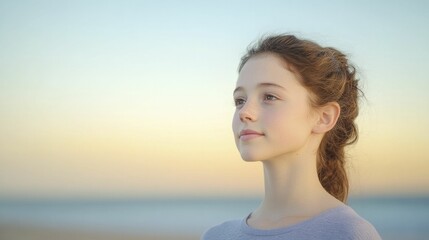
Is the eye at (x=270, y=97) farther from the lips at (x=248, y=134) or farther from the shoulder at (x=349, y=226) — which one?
the shoulder at (x=349, y=226)

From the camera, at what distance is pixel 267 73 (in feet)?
6.91

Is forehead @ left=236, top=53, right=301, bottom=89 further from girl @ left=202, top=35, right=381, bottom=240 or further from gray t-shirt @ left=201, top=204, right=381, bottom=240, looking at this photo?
gray t-shirt @ left=201, top=204, right=381, bottom=240

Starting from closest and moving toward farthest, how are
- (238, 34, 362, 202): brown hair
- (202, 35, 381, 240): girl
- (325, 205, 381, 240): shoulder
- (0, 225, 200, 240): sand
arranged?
(325, 205, 381, 240): shoulder
(202, 35, 381, 240): girl
(238, 34, 362, 202): brown hair
(0, 225, 200, 240): sand

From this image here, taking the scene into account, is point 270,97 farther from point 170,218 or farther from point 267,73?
point 170,218

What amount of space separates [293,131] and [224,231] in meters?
0.50

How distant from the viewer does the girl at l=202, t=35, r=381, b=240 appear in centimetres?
201

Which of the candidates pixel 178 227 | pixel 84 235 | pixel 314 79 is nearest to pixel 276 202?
pixel 314 79

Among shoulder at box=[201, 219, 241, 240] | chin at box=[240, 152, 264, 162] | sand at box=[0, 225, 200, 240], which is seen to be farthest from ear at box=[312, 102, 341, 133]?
sand at box=[0, 225, 200, 240]

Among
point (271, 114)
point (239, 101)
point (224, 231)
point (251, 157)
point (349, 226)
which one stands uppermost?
point (239, 101)

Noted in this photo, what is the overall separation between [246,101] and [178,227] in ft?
28.9

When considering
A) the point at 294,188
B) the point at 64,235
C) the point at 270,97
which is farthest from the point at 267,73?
the point at 64,235

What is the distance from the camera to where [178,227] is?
10656mm

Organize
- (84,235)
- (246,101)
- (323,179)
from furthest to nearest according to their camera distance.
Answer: (84,235), (323,179), (246,101)

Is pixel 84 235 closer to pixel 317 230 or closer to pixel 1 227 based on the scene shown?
pixel 1 227
